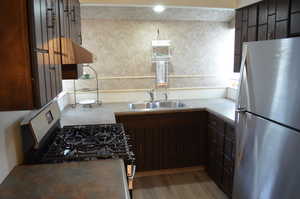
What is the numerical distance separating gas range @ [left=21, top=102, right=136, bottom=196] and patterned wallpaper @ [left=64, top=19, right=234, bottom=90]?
5.27ft

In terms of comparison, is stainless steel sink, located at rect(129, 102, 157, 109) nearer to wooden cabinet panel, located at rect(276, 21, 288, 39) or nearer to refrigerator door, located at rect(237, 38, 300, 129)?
refrigerator door, located at rect(237, 38, 300, 129)

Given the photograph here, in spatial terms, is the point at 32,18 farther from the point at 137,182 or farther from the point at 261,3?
the point at 137,182

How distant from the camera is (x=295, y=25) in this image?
2.04 metres

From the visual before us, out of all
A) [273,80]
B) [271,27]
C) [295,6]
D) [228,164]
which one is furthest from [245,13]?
[228,164]

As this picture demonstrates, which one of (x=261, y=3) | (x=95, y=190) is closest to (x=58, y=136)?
(x=95, y=190)

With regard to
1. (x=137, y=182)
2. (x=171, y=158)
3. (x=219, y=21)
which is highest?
(x=219, y=21)

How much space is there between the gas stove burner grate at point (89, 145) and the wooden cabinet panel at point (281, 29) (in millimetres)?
1638

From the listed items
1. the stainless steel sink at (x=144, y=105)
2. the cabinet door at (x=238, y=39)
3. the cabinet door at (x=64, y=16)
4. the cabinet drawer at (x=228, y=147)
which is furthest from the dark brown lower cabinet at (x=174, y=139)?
the cabinet door at (x=64, y=16)

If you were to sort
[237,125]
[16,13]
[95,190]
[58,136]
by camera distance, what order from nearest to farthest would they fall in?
[16,13]
[95,190]
[58,136]
[237,125]

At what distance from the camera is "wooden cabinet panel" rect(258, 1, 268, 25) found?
247 centimetres

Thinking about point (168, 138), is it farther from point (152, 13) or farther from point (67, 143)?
point (152, 13)

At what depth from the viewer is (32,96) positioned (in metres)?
1.00

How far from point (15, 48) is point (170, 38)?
10.1 feet

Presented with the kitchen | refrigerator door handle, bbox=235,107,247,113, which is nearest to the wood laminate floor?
the kitchen
